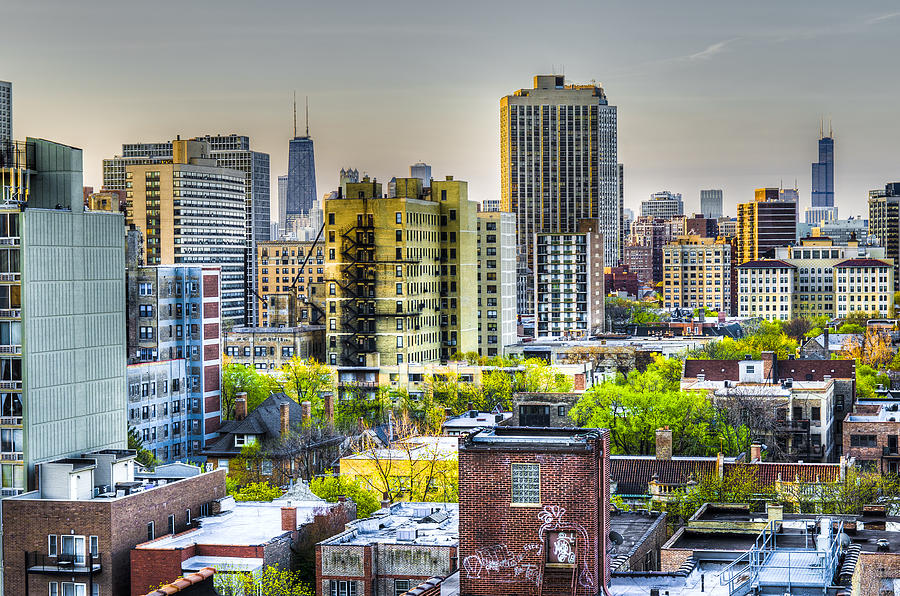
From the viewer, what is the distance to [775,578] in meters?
41.8

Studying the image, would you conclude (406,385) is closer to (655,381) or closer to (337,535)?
(655,381)

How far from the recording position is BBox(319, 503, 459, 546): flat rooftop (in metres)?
60.8

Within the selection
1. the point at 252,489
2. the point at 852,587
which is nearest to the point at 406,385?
the point at 252,489

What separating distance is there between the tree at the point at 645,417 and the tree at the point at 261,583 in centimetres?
5470

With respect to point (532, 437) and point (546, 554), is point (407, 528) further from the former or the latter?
point (546, 554)

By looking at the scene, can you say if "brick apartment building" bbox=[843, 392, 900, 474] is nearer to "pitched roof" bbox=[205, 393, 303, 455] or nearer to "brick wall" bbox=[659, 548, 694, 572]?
Answer: "pitched roof" bbox=[205, 393, 303, 455]

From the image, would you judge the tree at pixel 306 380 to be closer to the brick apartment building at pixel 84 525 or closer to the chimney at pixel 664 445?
the chimney at pixel 664 445

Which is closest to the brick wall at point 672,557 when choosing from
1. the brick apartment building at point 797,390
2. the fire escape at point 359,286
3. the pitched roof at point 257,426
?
the pitched roof at point 257,426

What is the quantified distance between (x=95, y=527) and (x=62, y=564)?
2256 millimetres

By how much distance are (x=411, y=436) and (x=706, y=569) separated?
54.8 m

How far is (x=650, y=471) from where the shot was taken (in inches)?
3698

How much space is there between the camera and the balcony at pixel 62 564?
6444cm

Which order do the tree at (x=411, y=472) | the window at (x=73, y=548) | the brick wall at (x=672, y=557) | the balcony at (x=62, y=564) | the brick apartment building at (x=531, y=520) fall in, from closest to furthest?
1. the brick apartment building at (x=531, y=520)
2. the brick wall at (x=672, y=557)
3. the balcony at (x=62, y=564)
4. the window at (x=73, y=548)
5. the tree at (x=411, y=472)

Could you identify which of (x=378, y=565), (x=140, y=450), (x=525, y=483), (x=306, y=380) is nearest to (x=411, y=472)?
(x=140, y=450)
